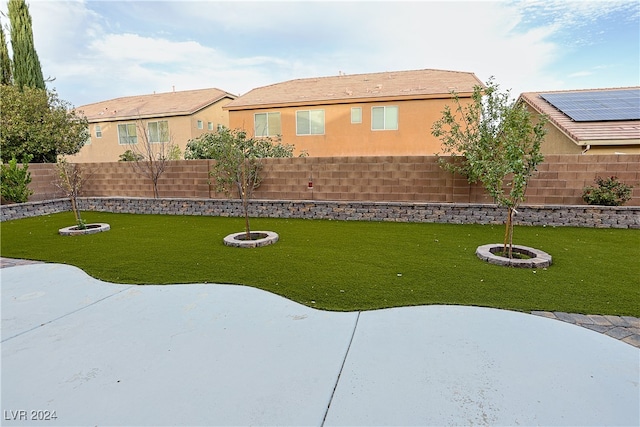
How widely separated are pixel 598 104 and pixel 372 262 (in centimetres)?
1140

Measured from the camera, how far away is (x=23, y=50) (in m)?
15.4

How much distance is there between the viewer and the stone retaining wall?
7.70 m

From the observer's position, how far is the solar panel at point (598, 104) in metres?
10.3

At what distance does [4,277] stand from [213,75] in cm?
2013

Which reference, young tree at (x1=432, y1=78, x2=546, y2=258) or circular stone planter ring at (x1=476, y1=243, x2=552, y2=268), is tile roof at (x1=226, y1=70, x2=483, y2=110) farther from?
circular stone planter ring at (x1=476, y1=243, x2=552, y2=268)

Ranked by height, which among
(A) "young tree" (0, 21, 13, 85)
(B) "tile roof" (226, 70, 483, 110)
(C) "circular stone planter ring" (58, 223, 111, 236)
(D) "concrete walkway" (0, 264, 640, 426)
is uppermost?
(A) "young tree" (0, 21, 13, 85)

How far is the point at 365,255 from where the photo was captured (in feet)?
18.6

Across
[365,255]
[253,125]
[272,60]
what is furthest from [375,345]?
[272,60]

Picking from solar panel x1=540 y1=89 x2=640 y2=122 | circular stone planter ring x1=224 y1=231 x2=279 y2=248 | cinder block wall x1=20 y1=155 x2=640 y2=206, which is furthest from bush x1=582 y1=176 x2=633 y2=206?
circular stone planter ring x1=224 y1=231 x2=279 y2=248

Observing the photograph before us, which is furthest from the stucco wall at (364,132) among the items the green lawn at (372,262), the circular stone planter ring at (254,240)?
the circular stone planter ring at (254,240)

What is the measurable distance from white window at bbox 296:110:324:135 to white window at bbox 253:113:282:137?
3.14 ft

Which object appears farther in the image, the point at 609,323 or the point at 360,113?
the point at 360,113

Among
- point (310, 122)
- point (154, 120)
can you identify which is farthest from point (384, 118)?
point (154, 120)

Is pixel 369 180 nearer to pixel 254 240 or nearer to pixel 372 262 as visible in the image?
pixel 254 240
